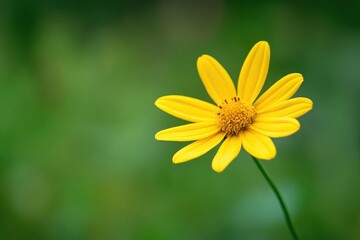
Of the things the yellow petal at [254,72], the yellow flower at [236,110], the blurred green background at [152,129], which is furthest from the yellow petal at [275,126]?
the blurred green background at [152,129]

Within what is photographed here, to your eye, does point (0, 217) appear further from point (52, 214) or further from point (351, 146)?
point (351, 146)

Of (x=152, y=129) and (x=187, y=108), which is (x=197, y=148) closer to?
(x=187, y=108)

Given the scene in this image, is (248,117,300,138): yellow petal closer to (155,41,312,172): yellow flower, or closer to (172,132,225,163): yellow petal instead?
(155,41,312,172): yellow flower

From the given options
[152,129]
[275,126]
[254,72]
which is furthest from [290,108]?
[152,129]

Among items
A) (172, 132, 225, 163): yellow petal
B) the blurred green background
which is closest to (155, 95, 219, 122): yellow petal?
(172, 132, 225, 163): yellow petal

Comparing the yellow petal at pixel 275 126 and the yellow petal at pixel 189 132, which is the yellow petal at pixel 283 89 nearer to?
the yellow petal at pixel 275 126

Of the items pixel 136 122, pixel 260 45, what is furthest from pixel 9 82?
pixel 260 45

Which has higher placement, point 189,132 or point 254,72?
point 254,72

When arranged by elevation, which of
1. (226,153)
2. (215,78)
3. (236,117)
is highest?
(215,78)
